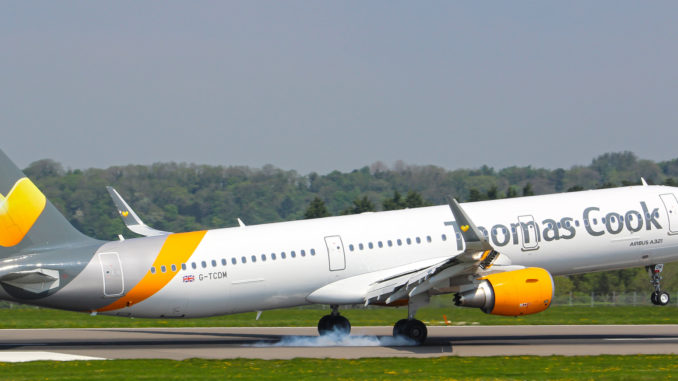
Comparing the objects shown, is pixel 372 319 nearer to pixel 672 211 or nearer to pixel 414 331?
pixel 414 331

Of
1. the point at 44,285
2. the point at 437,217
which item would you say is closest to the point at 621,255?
the point at 437,217

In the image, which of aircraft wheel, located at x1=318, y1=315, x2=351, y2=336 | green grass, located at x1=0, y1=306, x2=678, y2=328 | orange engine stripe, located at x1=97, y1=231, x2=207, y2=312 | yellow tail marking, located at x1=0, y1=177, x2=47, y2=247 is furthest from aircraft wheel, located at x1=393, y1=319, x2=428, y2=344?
yellow tail marking, located at x1=0, y1=177, x2=47, y2=247

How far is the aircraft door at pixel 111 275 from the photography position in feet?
112

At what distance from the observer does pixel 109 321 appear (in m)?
52.7

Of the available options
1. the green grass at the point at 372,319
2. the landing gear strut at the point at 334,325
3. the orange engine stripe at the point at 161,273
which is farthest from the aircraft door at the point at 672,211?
the orange engine stripe at the point at 161,273

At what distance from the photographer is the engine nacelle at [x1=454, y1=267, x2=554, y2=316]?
33.7 meters

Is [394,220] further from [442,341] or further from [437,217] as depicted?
[442,341]

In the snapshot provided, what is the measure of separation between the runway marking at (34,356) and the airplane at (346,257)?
1.85 m

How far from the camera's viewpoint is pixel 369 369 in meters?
28.8

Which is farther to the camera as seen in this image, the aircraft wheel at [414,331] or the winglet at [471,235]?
the aircraft wheel at [414,331]

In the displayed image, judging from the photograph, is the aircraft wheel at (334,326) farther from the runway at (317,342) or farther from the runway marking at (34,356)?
the runway marking at (34,356)

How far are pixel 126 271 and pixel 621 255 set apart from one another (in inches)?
746

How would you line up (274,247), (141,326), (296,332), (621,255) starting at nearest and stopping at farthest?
(274,247) < (621,255) < (296,332) < (141,326)

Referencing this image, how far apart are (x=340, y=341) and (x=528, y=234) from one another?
325 inches
